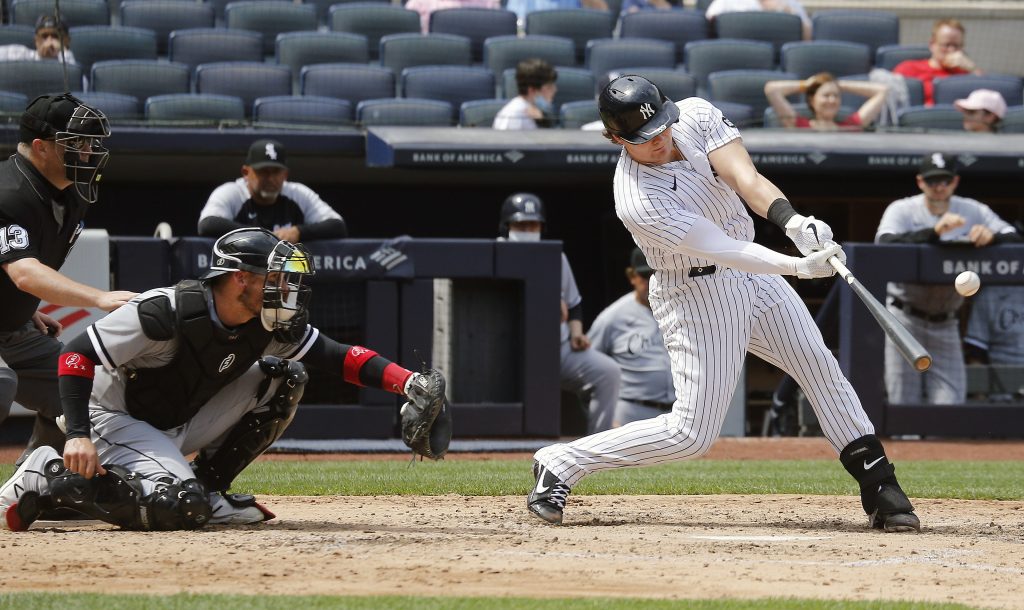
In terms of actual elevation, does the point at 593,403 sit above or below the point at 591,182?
below

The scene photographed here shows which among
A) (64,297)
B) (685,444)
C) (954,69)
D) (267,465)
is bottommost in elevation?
(267,465)

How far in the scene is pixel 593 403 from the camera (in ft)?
26.2

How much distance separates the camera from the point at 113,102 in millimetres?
8922

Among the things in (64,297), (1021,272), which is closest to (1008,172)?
(1021,272)

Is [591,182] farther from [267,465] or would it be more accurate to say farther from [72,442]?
[72,442]

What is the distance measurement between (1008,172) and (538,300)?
3.38 metres

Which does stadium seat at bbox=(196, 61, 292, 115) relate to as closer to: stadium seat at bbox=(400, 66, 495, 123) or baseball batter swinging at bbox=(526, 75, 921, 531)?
stadium seat at bbox=(400, 66, 495, 123)

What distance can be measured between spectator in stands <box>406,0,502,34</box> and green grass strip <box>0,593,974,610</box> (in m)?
8.41

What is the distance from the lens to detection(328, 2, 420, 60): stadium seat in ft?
35.2

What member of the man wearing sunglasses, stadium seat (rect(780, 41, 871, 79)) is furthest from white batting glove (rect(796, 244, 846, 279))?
stadium seat (rect(780, 41, 871, 79))

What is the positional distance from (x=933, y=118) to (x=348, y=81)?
4.19 meters

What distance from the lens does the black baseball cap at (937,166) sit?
7.94 meters

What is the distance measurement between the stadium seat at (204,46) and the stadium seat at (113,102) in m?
0.97

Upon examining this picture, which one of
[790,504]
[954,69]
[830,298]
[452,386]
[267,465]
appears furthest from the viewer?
[954,69]
